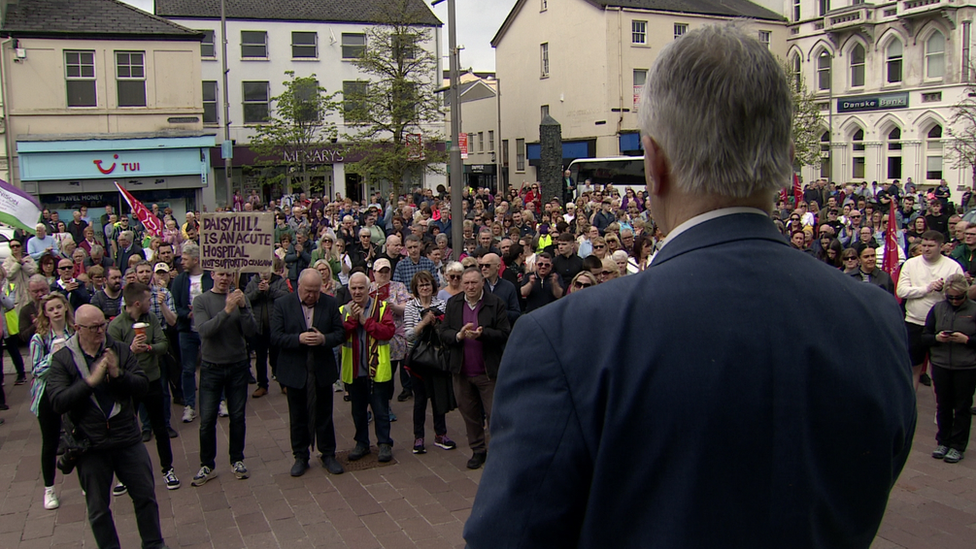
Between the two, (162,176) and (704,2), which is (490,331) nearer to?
(162,176)

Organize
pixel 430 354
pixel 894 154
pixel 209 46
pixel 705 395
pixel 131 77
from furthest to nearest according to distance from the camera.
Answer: pixel 209 46 < pixel 894 154 < pixel 131 77 < pixel 430 354 < pixel 705 395

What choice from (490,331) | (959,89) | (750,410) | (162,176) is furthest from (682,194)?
(959,89)

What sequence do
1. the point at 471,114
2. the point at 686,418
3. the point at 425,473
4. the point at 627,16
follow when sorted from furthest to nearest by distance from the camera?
the point at 471,114, the point at 627,16, the point at 425,473, the point at 686,418

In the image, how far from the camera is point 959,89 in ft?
112

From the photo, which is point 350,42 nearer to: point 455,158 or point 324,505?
point 455,158

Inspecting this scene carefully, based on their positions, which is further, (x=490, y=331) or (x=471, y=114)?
(x=471, y=114)

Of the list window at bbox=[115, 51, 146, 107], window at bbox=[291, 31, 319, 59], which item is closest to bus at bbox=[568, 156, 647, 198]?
window at bbox=[291, 31, 319, 59]

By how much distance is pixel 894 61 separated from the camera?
37.7 m

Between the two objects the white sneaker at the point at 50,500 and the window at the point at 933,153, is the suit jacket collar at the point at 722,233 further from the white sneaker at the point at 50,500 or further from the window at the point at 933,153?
the window at the point at 933,153

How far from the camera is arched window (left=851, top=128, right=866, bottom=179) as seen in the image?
127ft

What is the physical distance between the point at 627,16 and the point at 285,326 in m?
34.7

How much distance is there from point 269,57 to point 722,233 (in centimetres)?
4052

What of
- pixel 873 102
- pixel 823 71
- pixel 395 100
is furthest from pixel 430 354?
pixel 823 71

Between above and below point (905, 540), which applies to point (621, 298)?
above
